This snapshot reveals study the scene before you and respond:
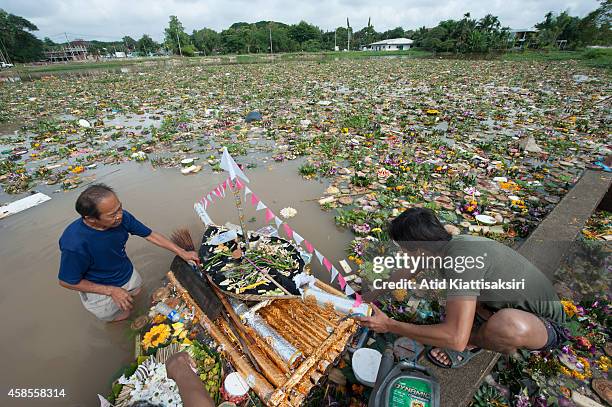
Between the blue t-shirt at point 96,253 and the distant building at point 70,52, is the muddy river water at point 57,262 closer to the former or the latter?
the blue t-shirt at point 96,253

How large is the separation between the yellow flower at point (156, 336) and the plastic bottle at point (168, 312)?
8cm

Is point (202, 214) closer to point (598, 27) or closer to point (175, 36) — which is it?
point (598, 27)

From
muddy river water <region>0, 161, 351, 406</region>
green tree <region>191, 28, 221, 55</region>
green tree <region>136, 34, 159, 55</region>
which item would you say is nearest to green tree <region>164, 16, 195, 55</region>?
green tree <region>191, 28, 221, 55</region>

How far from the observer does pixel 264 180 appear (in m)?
4.78

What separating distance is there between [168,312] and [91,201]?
114 centimetres

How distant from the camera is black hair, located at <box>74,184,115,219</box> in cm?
194

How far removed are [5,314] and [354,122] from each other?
6.94 metres

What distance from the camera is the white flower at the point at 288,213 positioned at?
379 centimetres

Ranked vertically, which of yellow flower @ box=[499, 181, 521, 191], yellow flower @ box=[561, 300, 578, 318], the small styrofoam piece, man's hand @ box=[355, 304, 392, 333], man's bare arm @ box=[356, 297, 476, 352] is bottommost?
yellow flower @ box=[561, 300, 578, 318]

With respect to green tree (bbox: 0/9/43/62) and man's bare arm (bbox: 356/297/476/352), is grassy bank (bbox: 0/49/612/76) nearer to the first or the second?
green tree (bbox: 0/9/43/62)

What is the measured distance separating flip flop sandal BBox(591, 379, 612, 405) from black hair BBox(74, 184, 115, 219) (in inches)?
142

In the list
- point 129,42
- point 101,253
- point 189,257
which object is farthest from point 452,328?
point 129,42

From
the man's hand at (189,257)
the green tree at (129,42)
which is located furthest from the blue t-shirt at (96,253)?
the green tree at (129,42)

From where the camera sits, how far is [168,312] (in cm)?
245
